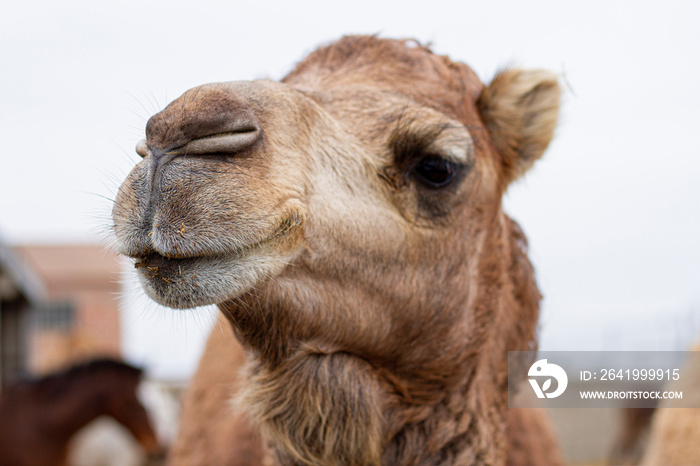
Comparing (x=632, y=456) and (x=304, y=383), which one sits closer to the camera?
(x=304, y=383)

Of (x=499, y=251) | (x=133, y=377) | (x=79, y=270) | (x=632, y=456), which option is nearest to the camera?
(x=499, y=251)

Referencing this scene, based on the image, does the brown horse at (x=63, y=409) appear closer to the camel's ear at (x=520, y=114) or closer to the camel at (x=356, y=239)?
the camel at (x=356, y=239)

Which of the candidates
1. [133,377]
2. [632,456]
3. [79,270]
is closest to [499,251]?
[133,377]

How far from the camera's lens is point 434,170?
282 cm

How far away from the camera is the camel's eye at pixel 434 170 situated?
110 inches

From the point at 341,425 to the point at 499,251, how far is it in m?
1.12

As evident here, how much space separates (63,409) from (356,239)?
10149 mm

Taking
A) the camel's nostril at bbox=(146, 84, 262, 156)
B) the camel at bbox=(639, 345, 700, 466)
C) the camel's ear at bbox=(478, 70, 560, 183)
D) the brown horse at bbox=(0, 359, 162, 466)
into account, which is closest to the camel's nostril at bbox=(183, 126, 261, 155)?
the camel's nostril at bbox=(146, 84, 262, 156)

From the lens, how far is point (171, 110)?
214 centimetres

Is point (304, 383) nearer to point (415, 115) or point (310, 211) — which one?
point (310, 211)

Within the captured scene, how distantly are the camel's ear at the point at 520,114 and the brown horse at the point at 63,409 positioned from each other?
32.2 ft

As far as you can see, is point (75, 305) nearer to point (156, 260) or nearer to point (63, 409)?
point (63, 409)

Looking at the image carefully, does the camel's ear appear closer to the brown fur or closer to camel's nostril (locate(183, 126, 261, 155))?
the brown fur

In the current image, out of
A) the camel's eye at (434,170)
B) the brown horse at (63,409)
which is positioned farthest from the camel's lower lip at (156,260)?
the brown horse at (63,409)
